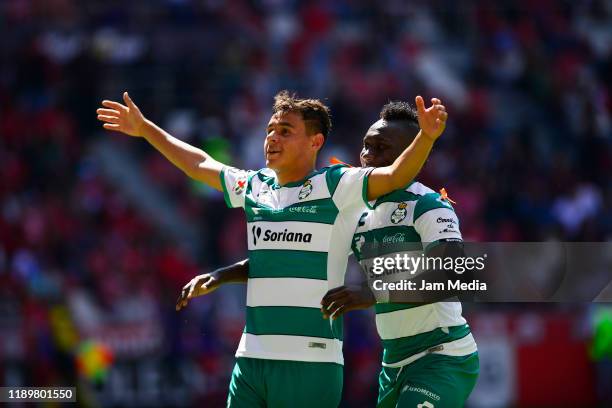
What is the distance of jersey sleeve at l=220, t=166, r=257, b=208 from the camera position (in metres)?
5.89

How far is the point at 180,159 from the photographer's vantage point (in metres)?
6.16

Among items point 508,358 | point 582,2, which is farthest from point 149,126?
point 582,2

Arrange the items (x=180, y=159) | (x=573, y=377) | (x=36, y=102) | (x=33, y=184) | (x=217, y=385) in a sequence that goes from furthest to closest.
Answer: (x=36, y=102), (x=33, y=184), (x=573, y=377), (x=217, y=385), (x=180, y=159)

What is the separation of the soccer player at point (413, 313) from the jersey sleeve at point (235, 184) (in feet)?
1.17

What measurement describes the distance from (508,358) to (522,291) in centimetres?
648

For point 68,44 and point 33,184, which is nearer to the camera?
point 33,184

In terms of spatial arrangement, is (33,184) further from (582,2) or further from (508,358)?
(582,2)

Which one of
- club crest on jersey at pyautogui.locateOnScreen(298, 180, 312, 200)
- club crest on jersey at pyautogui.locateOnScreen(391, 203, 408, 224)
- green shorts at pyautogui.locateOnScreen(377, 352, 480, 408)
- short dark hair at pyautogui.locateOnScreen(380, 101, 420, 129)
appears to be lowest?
green shorts at pyautogui.locateOnScreen(377, 352, 480, 408)

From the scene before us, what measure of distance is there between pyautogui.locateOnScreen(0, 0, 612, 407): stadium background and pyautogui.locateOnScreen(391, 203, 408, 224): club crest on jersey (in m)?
7.03

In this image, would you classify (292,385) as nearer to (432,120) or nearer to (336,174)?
(336,174)

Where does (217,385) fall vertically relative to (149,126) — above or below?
below

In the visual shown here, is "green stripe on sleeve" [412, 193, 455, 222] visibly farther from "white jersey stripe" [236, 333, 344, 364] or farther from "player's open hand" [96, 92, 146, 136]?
"player's open hand" [96, 92, 146, 136]
